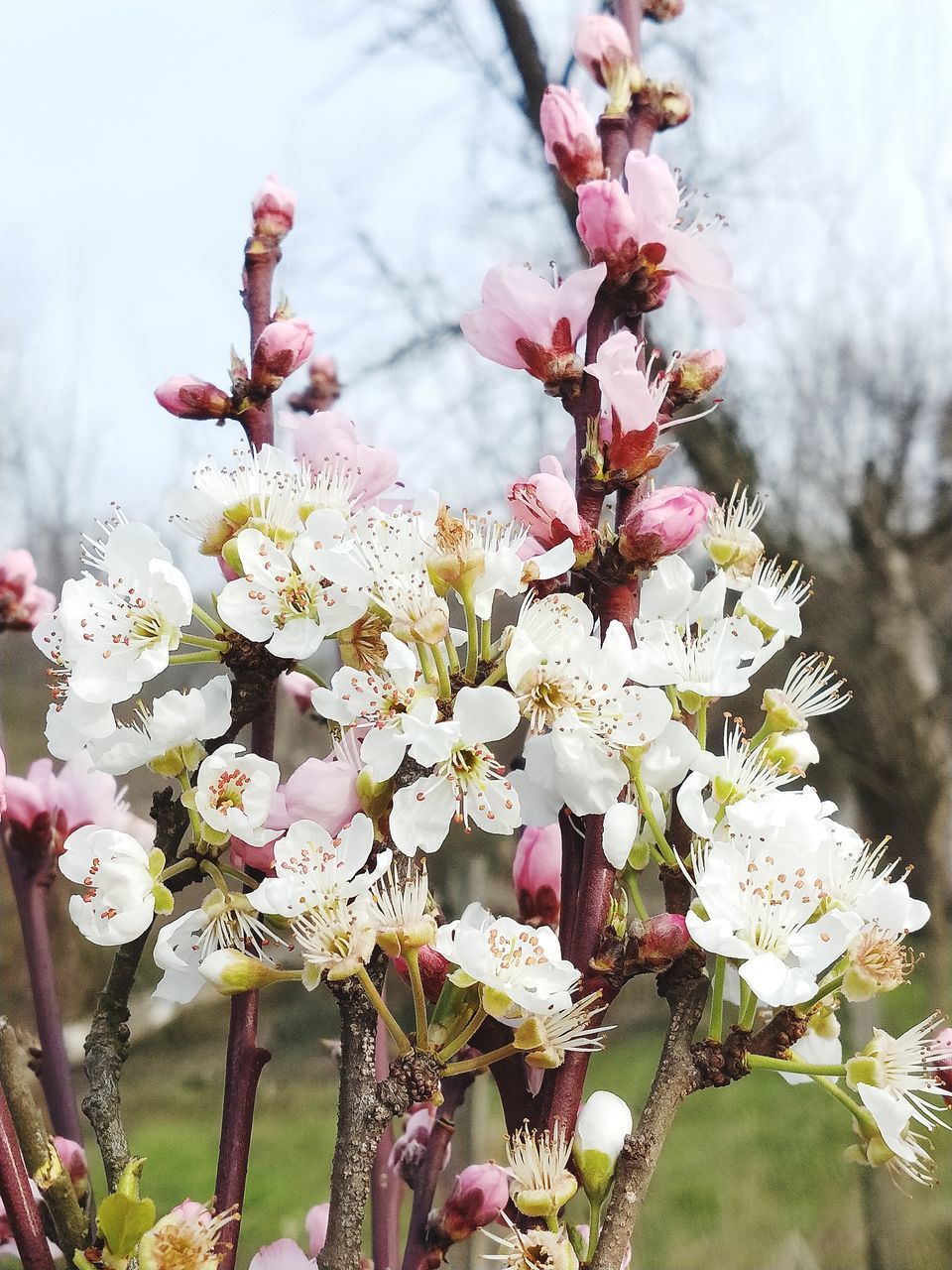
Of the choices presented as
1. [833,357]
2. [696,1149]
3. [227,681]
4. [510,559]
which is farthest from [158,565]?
[696,1149]

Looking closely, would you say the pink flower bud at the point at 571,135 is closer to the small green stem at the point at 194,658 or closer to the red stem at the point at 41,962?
the small green stem at the point at 194,658

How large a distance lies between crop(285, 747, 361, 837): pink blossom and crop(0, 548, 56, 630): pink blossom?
21.2 inches

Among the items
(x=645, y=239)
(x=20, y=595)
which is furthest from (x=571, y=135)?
(x=20, y=595)

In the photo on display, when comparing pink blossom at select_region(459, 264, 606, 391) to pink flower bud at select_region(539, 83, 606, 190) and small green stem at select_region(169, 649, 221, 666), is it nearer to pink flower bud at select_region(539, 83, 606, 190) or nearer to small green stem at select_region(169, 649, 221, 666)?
pink flower bud at select_region(539, 83, 606, 190)

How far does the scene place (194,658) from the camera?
50 centimetres

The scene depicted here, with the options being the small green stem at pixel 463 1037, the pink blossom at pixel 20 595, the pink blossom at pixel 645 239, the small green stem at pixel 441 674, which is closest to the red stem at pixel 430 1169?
the small green stem at pixel 463 1037

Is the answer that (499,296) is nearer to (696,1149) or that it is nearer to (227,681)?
(227,681)

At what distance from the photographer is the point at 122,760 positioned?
1.54ft

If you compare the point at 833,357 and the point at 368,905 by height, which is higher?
the point at 368,905

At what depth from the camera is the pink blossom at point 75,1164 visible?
0.58 meters

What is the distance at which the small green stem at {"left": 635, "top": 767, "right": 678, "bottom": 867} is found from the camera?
1.56ft

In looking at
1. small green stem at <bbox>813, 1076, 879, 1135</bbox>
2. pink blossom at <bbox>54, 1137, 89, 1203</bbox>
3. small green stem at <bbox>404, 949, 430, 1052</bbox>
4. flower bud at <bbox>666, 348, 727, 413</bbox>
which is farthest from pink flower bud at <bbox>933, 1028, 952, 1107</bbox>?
pink blossom at <bbox>54, 1137, 89, 1203</bbox>

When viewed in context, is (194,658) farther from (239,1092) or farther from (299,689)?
(299,689)

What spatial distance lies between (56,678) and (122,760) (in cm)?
10
